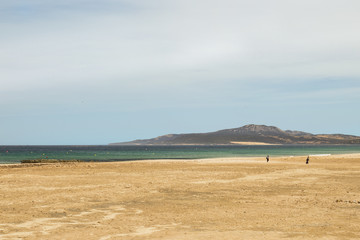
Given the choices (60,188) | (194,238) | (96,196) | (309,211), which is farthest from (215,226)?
(60,188)

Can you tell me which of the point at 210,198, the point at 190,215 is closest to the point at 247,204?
the point at 210,198

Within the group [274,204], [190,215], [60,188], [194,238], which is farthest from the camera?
[60,188]

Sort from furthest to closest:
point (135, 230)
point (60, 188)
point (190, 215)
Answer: point (60, 188) < point (190, 215) < point (135, 230)

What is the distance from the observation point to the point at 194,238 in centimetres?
1359

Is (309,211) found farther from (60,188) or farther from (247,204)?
(60,188)

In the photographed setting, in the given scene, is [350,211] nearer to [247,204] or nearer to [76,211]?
[247,204]

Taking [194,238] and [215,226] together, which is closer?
[194,238]

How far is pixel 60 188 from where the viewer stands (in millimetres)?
27703

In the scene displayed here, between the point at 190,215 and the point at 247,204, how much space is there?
13.5ft

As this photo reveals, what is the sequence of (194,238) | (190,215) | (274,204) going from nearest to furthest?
(194,238) → (190,215) → (274,204)

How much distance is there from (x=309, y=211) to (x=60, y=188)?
16310 mm

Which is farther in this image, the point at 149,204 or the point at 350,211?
the point at 149,204

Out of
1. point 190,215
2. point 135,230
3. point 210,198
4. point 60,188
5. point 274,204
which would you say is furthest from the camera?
point 60,188

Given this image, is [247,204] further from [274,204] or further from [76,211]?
[76,211]
